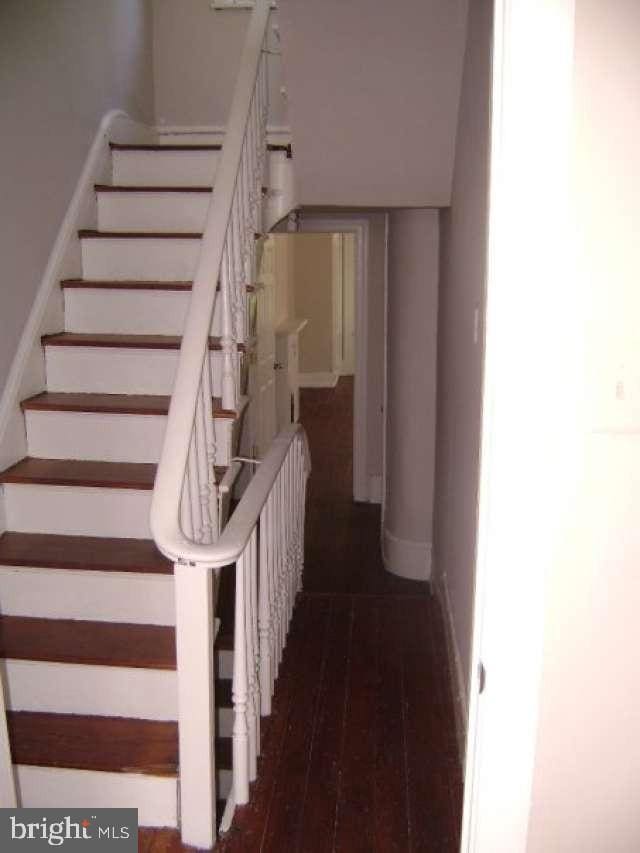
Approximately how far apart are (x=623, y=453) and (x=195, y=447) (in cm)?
141

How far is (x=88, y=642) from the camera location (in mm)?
2547

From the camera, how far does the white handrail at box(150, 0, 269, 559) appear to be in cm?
205

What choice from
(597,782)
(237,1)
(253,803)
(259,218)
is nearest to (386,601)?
(253,803)

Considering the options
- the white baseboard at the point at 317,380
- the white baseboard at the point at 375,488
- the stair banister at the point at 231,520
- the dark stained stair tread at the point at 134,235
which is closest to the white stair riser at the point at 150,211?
the dark stained stair tread at the point at 134,235

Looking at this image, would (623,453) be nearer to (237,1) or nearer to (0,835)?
(0,835)

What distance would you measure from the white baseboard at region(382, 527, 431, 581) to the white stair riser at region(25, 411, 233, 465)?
1.83 meters

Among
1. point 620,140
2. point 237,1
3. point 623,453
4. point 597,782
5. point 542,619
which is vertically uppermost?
point 237,1

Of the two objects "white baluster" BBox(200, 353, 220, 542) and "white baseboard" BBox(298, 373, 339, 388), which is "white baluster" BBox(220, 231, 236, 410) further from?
"white baseboard" BBox(298, 373, 339, 388)

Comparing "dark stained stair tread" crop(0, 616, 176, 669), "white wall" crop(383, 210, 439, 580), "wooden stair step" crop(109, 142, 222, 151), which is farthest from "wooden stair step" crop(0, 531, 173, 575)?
"wooden stair step" crop(109, 142, 222, 151)

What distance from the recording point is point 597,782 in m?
1.32

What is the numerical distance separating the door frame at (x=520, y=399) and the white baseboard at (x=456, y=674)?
1319 mm

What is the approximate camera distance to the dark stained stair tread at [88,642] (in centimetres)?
245

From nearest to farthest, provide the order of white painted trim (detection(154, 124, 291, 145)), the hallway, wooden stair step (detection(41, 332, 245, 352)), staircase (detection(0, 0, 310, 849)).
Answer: staircase (detection(0, 0, 310, 849)), the hallway, wooden stair step (detection(41, 332, 245, 352)), white painted trim (detection(154, 124, 291, 145))

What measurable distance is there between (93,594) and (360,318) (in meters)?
3.44
